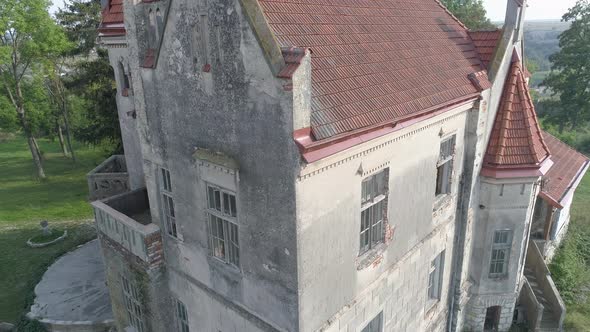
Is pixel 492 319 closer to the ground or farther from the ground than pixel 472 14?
closer to the ground

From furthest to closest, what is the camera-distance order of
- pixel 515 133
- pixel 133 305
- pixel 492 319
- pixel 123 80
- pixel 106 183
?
pixel 106 183 < pixel 123 80 < pixel 492 319 < pixel 515 133 < pixel 133 305

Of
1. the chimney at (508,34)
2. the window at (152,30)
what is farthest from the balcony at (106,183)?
the chimney at (508,34)

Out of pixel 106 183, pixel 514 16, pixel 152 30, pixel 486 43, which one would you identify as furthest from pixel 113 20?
pixel 514 16

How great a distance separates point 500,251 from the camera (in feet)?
40.6

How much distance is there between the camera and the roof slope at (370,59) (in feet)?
22.1

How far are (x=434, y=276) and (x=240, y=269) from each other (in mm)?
6585

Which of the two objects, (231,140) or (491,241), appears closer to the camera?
(231,140)

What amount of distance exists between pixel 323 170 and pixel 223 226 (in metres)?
2.50

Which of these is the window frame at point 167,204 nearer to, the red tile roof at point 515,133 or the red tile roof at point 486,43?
the red tile roof at point 515,133

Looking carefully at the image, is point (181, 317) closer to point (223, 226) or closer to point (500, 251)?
point (223, 226)

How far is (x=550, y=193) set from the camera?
16500 mm

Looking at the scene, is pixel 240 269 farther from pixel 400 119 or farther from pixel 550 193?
pixel 550 193

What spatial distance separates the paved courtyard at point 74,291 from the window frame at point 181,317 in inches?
175

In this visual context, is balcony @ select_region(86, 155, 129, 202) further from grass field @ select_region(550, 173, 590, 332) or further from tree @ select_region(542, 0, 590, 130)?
tree @ select_region(542, 0, 590, 130)
